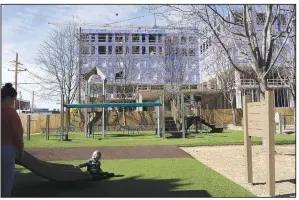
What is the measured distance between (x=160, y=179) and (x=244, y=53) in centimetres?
802

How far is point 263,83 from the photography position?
1227cm

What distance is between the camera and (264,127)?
6188mm

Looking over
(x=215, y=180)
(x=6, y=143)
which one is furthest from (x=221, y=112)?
(x=6, y=143)

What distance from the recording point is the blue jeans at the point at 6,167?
450 centimetres

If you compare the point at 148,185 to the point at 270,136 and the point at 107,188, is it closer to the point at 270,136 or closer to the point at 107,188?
the point at 107,188

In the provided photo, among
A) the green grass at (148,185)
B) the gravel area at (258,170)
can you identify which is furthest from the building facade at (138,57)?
the green grass at (148,185)

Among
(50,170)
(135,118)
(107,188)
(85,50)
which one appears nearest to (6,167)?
(50,170)

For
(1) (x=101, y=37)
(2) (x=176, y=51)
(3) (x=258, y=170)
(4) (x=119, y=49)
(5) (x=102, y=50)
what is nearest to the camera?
(3) (x=258, y=170)

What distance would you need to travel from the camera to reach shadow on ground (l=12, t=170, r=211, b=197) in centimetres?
599

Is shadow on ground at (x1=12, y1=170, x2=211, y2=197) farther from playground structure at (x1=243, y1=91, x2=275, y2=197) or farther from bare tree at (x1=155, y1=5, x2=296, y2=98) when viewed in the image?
bare tree at (x1=155, y1=5, x2=296, y2=98)

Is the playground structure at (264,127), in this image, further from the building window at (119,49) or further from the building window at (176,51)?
the building window at (119,49)

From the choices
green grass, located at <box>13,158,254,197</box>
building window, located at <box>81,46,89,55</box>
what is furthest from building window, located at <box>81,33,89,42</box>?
green grass, located at <box>13,158,254,197</box>

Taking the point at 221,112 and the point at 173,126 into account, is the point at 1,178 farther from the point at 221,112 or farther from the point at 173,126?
the point at 221,112

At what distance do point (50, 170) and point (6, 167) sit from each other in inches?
78.6
